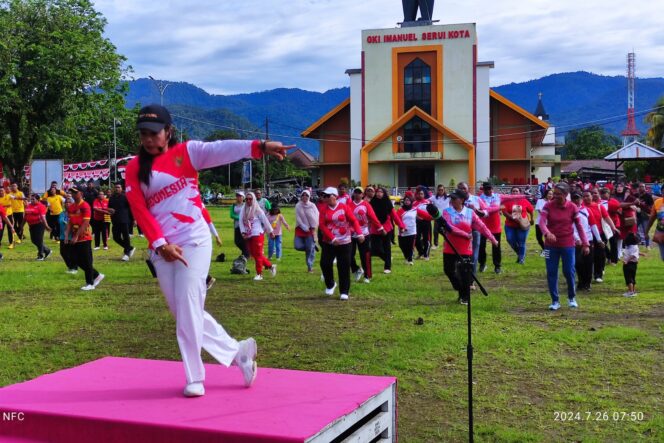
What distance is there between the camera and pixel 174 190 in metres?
5.22

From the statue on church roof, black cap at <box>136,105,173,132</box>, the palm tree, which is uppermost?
the statue on church roof

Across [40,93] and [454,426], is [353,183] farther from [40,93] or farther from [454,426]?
[454,426]

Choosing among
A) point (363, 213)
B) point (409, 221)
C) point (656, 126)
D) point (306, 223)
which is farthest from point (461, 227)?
point (656, 126)

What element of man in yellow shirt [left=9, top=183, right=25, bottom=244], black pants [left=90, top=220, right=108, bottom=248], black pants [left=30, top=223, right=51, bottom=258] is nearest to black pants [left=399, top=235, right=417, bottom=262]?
black pants [left=90, top=220, right=108, bottom=248]

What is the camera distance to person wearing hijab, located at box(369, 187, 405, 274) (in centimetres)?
1586

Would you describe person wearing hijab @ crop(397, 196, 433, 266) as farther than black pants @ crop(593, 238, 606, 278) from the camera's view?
Yes

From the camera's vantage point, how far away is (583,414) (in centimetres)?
636

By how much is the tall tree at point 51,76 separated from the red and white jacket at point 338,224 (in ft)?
109

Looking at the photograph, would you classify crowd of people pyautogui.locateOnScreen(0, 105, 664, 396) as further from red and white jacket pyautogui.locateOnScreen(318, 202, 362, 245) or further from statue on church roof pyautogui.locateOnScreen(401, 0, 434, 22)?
statue on church roof pyautogui.locateOnScreen(401, 0, 434, 22)

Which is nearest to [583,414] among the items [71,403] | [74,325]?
[71,403]

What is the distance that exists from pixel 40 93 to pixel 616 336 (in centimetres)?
4085

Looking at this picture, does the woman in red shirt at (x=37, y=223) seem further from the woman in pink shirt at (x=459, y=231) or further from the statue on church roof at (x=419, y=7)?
the statue on church roof at (x=419, y=7)

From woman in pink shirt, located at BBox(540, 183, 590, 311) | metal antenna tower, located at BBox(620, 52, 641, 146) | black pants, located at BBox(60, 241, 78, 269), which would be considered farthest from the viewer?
metal antenna tower, located at BBox(620, 52, 641, 146)

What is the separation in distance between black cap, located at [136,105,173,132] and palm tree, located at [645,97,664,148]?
58822mm
